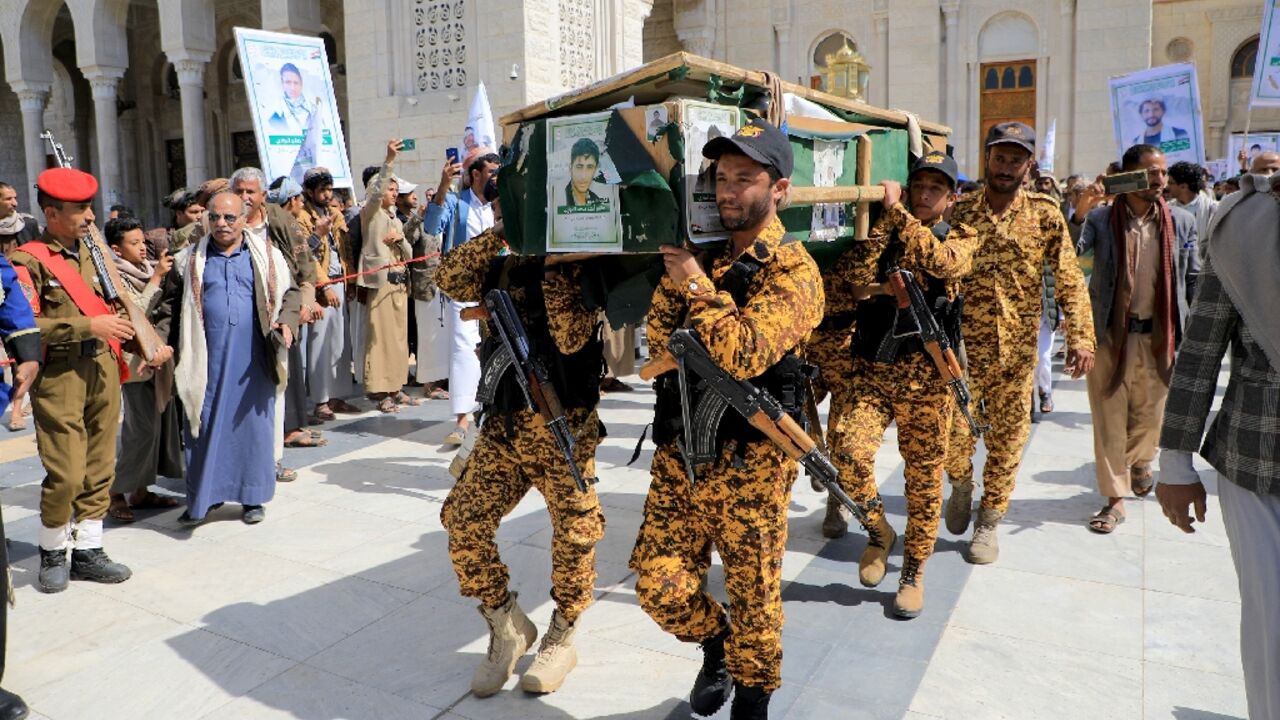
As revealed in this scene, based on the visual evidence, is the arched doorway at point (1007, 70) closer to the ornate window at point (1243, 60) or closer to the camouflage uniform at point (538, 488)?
the ornate window at point (1243, 60)

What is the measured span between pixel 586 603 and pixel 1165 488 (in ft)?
6.20

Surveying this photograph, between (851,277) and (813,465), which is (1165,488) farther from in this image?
(851,277)

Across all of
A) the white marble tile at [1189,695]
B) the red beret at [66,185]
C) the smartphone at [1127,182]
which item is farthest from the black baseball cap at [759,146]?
the red beret at [66,185]

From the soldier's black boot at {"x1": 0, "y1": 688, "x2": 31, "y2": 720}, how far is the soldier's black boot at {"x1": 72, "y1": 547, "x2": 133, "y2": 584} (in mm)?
1213

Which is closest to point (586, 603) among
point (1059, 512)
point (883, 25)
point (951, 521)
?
point (951, 521)

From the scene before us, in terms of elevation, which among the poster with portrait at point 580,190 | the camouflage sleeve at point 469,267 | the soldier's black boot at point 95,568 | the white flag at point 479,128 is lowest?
the soldier's black boot at point 95,568

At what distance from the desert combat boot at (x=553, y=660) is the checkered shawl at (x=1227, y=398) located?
2.03 meters

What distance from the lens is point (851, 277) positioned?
12.7ft

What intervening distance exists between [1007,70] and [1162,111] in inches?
342

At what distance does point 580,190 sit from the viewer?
2.75m

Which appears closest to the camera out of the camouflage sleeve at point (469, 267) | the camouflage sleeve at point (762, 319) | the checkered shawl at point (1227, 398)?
the checkered shawl at point (1227, 398)

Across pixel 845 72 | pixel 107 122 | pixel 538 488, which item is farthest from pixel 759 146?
pixel 107 122

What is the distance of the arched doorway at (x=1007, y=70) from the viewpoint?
1697 cm

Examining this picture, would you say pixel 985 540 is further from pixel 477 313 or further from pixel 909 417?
pixel 477 313
